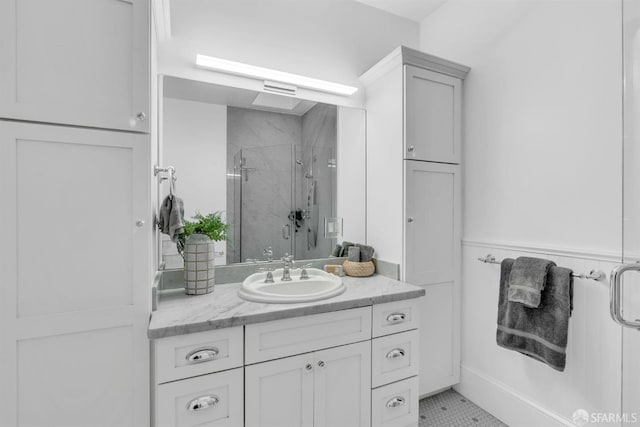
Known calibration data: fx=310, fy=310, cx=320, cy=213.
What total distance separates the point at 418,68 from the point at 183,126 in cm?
144

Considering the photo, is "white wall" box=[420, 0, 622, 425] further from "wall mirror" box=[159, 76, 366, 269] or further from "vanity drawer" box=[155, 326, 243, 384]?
"vanity drawer" box=[155, 326, 243, 384]

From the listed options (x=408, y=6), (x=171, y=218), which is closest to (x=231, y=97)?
(x=171, y=218)

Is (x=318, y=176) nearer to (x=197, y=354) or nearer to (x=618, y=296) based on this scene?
(x=197, y=354)

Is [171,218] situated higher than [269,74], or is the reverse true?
[269,74]

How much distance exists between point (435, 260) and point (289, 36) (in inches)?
68.3

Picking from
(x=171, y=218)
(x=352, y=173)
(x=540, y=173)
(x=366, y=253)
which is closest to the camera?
(x=171, y=218)

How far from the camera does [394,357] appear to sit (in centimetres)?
161

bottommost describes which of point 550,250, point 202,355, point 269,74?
point 202,355

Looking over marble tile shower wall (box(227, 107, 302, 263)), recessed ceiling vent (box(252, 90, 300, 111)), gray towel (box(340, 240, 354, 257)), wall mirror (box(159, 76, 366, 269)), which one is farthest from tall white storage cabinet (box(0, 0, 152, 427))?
gray towel (box(340, 240, 354, 257))

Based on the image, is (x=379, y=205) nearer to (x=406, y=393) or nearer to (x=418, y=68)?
(x=418, y=68)

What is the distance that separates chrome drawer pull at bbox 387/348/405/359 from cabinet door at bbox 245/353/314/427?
447 mm

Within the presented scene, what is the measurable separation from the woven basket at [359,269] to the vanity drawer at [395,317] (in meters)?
0.38

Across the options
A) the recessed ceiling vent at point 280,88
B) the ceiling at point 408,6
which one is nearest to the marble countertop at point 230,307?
the recessed ceiling vent at point 280,88

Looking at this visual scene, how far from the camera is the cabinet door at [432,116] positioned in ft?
6.19
